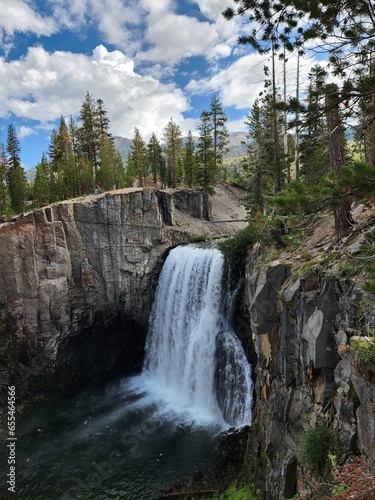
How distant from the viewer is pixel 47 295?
78.9 ft

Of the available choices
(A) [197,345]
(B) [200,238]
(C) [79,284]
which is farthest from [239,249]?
(C) [79,284]

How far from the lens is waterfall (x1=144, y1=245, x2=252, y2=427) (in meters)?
17.9

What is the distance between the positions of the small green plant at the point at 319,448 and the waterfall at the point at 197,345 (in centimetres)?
916

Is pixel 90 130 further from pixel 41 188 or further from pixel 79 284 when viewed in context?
pixel 79 284

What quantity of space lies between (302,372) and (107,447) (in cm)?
1270

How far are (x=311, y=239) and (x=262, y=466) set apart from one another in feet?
28.6

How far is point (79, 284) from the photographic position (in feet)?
83.2

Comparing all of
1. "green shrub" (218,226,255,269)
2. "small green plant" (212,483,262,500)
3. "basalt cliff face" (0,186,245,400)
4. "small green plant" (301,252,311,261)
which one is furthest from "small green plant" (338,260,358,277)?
"basalt cliff face" (0,186,245,400)

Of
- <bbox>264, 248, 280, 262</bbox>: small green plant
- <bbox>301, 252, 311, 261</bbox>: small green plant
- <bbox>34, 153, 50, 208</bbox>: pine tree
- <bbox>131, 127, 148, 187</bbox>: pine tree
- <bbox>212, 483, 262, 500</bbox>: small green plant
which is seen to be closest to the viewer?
<bbox>301, 252, 311, 261</bbox>: small green plant

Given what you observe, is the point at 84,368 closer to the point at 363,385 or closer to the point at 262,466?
the point at 262,466

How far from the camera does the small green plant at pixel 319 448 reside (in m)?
7.78

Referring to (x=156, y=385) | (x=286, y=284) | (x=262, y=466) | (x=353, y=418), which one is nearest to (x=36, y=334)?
(x=156, y=385)

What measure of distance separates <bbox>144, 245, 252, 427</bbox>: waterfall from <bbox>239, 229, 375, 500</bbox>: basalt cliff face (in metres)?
4.55

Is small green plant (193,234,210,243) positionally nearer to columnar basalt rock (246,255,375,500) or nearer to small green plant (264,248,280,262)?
small green plant (264,248,280,262)
